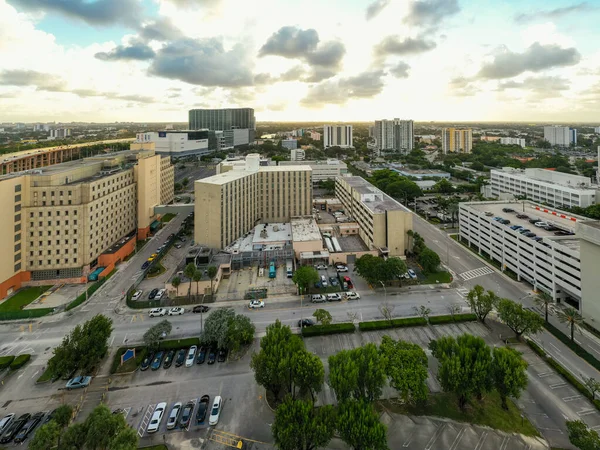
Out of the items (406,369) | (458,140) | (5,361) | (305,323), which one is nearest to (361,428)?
(406,369)

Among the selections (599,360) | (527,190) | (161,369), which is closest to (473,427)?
(599,360)

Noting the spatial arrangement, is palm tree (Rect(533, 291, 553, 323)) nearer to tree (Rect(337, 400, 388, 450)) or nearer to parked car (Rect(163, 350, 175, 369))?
tree (Rect(337, 400, 388, 450))

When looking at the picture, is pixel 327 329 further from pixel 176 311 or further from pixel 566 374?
Answer: pixel 566 374

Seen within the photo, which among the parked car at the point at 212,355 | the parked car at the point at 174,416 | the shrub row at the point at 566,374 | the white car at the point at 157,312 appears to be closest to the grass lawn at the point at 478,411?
the shrub row at the point at 566,374

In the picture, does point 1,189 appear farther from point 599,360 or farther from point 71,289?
point 599,360

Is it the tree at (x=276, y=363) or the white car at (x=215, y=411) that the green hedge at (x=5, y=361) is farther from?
the tree at (x=276, y=363)

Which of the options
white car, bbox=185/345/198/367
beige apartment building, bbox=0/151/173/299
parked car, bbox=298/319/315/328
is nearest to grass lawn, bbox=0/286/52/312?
beige apartment building, bbox=0/151/173/299
